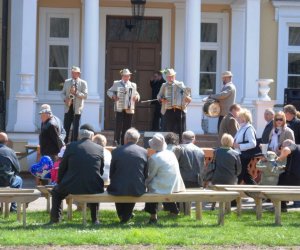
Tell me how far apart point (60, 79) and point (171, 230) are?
11773 mm

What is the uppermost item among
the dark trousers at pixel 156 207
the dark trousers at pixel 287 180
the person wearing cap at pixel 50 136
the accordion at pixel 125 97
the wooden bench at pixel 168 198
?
the accordion at pixel 125 97

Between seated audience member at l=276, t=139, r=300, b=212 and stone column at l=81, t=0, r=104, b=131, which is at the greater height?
stone column at l=81, t=0, r=104, b=131

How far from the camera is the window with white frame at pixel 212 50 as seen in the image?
961 inches

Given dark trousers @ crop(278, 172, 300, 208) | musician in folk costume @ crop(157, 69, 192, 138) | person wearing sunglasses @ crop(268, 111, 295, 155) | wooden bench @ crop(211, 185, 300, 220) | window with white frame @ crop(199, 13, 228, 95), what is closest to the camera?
wooden bench @ crop(211, 185, 300, 220)

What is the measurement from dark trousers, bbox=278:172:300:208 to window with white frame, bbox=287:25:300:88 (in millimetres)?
8707

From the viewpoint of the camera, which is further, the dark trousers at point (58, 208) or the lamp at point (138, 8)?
the lamp at point (138, 8)

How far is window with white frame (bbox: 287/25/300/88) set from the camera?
24484 mm

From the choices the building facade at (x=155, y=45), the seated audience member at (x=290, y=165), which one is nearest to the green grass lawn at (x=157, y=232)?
the seated audience member at (x=290, y=165)

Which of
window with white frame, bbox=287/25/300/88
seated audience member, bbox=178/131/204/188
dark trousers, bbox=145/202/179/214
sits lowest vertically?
dark trousers, bbox=145/202/179/214

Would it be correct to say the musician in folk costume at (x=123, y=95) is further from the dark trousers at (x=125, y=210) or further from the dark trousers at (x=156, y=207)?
the dark trousers at (x=125, y=210)

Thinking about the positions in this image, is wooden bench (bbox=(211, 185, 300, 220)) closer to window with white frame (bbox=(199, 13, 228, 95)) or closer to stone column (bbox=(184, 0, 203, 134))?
stone column (bbox=(184, 0, 203, 134))

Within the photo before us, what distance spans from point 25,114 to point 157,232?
9.45 m

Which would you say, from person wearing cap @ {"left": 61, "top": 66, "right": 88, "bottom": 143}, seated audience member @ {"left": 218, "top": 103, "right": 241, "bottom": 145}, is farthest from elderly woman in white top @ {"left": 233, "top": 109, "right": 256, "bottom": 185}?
person wearing cap @ {"left": 61, "top": 66, "right": 88, "bottom": 143}

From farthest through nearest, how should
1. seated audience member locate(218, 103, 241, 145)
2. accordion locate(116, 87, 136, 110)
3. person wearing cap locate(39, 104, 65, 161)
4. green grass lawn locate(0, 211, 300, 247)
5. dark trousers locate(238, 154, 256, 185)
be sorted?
1. accordion locate(116, 87, 136, 110)
2. seated audience member locate(218, 103, 241, 145)
3. person wearing cap locate(39, 104, 65, 161)
4. dark trousers locate(238, 154, 256, 185)
5. green grass lawn locate(0, 211, 300, 247)
